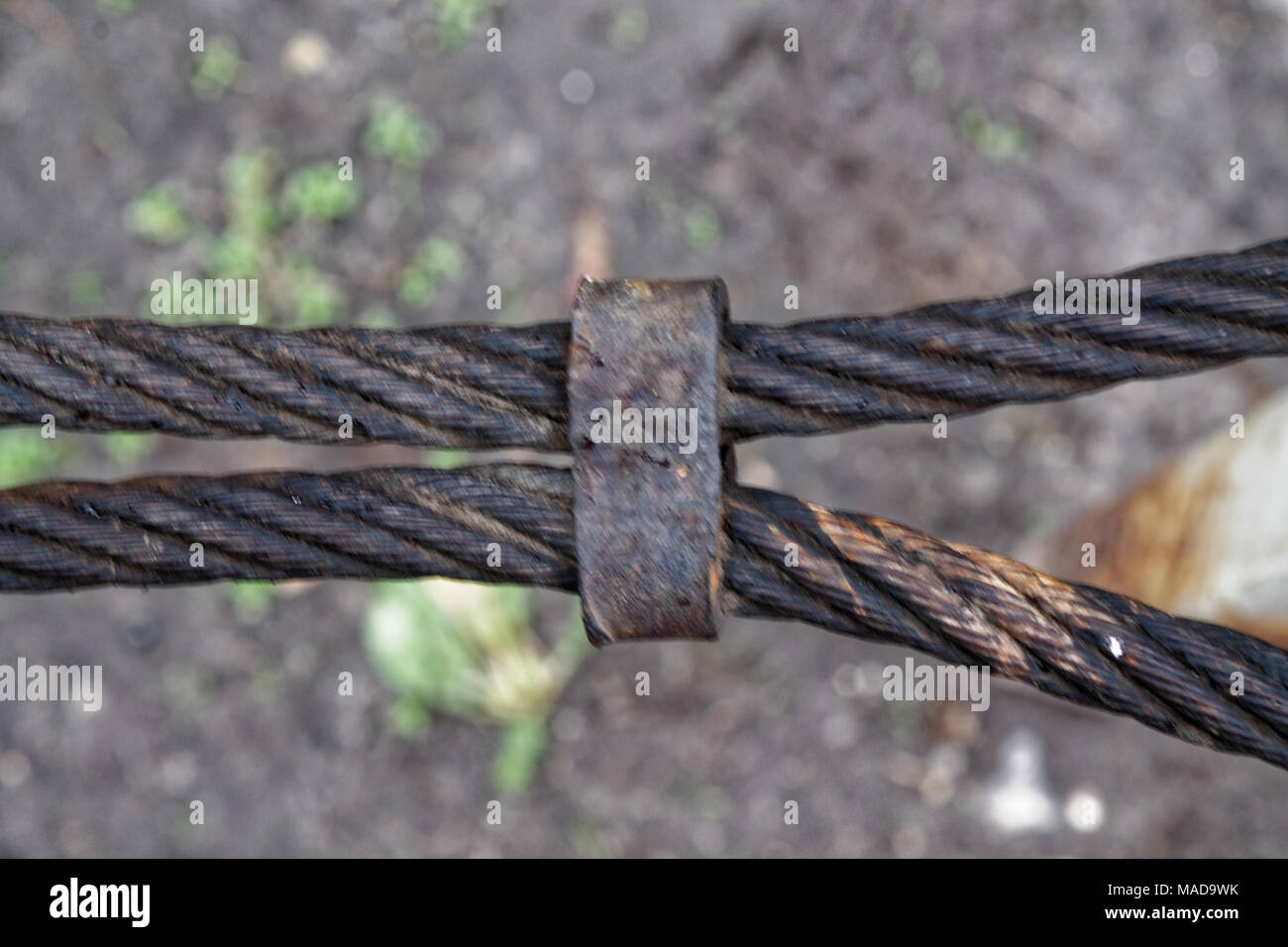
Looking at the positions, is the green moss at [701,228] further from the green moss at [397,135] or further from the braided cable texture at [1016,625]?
the braided cable texture at [1016,625]

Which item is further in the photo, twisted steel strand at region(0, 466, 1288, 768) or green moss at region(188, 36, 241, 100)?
green moss at region(188, 36, 241, 100)

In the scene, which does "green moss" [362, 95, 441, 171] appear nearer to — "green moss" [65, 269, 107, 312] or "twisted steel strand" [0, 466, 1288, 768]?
"green moss" [65, 269, 107, 312]

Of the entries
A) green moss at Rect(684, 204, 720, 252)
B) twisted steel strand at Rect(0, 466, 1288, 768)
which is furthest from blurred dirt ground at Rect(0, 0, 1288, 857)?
twisted steel strand at Rect(0, 466, 1288, 768)

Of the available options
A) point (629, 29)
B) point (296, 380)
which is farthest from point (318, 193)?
point (296, 380)

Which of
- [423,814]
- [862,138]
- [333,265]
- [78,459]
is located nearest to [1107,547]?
[862,138]

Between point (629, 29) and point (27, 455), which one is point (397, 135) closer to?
point (629, 29)
